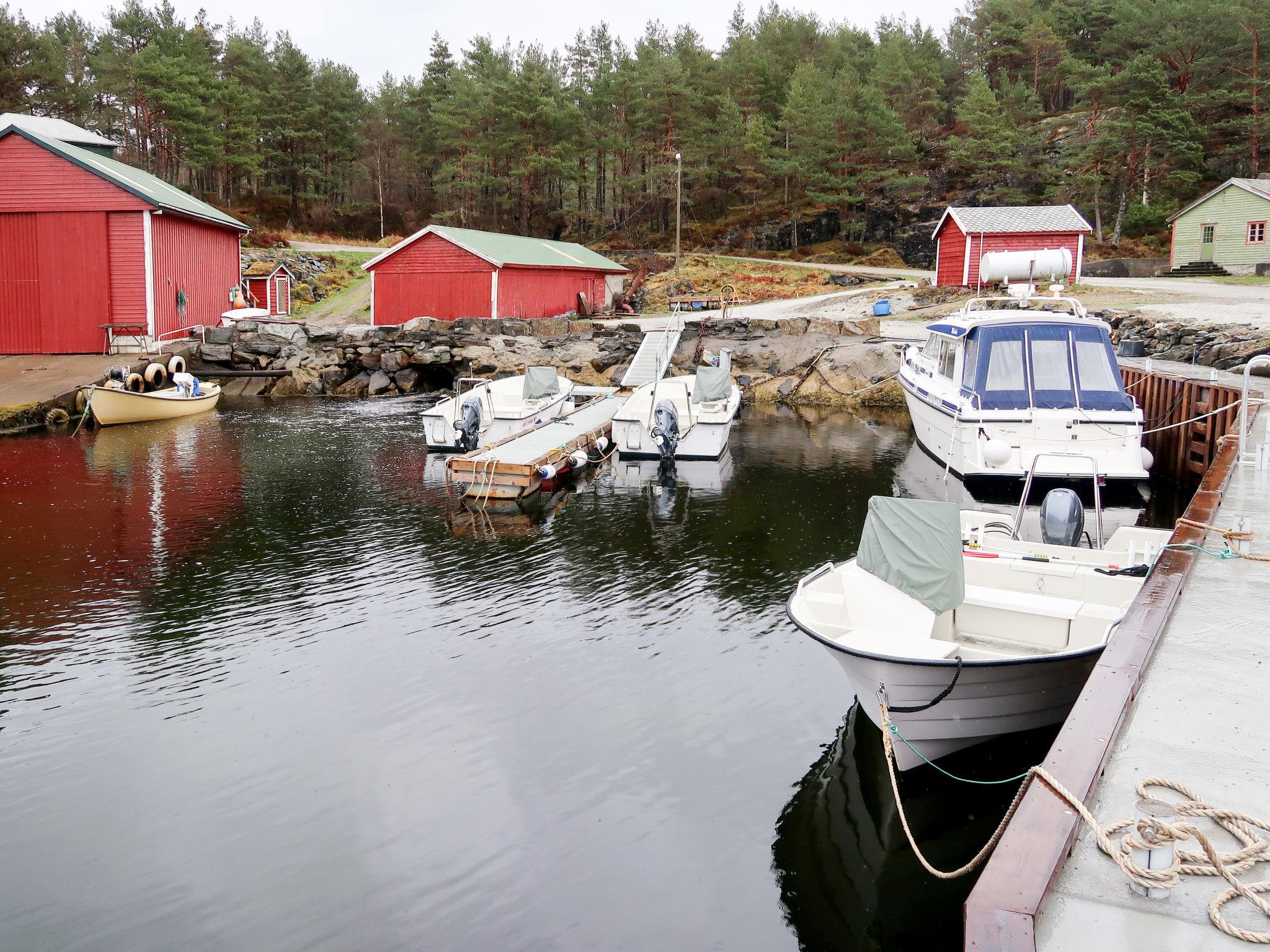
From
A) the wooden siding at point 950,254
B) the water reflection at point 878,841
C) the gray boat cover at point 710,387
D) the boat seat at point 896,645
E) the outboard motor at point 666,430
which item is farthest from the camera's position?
the wooden siding at point 950,254

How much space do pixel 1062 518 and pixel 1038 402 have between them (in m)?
5.88

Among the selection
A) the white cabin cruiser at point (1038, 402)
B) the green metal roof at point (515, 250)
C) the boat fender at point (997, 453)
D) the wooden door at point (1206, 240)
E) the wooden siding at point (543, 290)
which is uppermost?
the wooden door at point (1206, 240)

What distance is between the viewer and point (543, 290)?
131ft

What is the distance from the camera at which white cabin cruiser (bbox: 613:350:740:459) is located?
19969 millimetres

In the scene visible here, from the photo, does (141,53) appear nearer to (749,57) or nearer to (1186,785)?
(749,57)

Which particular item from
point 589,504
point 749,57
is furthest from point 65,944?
point 749,57

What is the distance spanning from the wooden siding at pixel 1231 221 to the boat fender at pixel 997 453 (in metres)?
35.4

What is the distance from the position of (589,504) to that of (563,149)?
156 ft

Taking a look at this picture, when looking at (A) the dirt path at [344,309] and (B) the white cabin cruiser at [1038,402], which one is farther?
(A) the dirt path at [344,309]

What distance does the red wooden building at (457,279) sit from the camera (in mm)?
36688

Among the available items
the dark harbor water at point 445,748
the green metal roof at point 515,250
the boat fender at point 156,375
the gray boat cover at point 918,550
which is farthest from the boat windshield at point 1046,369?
the green metal roof at point 515,250

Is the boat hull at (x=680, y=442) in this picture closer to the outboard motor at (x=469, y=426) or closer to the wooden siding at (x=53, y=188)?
the outboard motor at (x=469, y=426)

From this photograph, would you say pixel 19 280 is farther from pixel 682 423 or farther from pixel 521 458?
pixel 682 423

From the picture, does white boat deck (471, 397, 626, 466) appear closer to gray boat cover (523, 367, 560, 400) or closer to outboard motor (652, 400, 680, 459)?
gray boat cover (523, 367, 560, 400)
